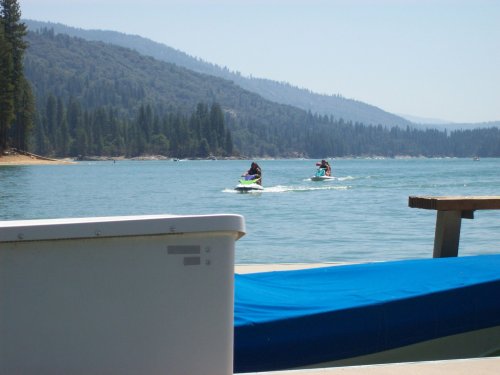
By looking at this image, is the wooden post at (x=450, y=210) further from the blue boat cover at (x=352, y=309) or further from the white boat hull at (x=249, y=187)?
the white boat hull at (x=249, y=187)

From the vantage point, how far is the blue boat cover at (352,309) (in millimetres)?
4688

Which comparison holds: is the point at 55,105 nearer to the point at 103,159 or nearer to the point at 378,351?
the point at 103,159

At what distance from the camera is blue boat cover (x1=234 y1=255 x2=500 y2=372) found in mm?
4688

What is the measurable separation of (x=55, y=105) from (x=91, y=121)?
13580 millimetres

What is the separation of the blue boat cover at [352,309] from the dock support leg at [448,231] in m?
1.65

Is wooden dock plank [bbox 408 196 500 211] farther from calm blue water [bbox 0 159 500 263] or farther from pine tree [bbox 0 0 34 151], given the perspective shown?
pine tree [bbox 0 0 34 151]

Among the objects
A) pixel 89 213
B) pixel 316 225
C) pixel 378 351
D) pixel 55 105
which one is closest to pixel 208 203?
pixel 89 213

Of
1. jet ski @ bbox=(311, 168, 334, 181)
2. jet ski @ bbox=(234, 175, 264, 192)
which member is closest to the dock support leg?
jet ski @ bbox=(234, 175, 264, 192)

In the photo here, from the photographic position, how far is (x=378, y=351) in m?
5.13

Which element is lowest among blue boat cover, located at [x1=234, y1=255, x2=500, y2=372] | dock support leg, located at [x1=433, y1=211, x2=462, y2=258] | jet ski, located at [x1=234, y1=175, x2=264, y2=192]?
jet ski, located at [x1=234, y1=175, x2=264, y2=192]

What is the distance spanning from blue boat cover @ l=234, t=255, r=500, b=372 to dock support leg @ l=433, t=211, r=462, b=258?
5.40 feet

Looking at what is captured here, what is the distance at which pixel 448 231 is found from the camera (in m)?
7.85

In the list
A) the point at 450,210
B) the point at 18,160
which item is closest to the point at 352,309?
the point at 450,210

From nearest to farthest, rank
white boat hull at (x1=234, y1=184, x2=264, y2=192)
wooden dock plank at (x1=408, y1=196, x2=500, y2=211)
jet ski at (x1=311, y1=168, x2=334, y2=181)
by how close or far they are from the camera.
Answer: wooden dock plank at (x1=408, y1=196, x2=500, y2=211), white boat hull at (x1=234, y1=184, x2=264, y2=192), jet ski at (x1=311, y1=168, x2=334, y2=181)
